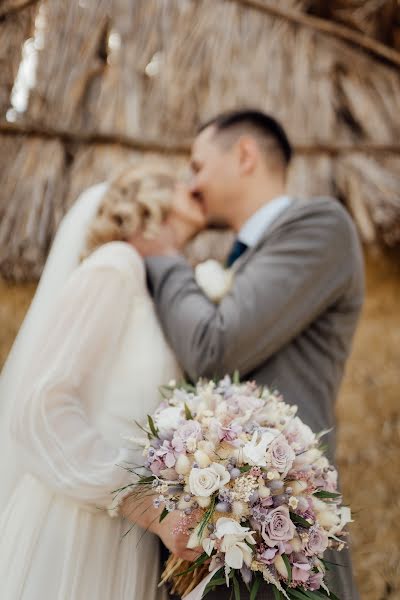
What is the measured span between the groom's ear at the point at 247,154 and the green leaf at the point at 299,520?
51.0 inches

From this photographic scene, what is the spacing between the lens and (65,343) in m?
1.45

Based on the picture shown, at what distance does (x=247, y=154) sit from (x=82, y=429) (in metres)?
1.21

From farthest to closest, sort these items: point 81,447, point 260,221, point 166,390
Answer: point 260,221
point 166,390
point 81,447

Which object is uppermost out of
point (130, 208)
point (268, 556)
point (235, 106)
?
point (235, 106)

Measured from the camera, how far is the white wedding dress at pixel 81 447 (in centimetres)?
132

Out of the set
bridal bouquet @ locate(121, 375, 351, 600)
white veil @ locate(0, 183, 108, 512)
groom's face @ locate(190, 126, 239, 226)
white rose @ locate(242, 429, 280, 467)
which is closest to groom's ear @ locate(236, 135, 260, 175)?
groom's face @ locate(190, 126, 239, 226)

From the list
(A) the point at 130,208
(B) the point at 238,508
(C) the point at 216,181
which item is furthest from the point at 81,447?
(C) the point at 216,181

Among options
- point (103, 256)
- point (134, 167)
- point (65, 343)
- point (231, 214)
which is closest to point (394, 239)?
point (231, 214)

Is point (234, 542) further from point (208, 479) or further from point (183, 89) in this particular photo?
point (183, 89)

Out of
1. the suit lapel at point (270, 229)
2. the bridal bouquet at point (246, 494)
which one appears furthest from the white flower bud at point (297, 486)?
the suit lapel at point (270, 229)

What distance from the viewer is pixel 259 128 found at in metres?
2.24

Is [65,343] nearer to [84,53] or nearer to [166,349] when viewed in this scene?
[166,349]

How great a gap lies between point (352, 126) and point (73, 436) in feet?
8.22

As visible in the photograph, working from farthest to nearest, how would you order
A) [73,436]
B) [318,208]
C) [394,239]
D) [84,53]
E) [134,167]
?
[84,53] → [394,239] → [134,167] → [318,208] → [73,436]
